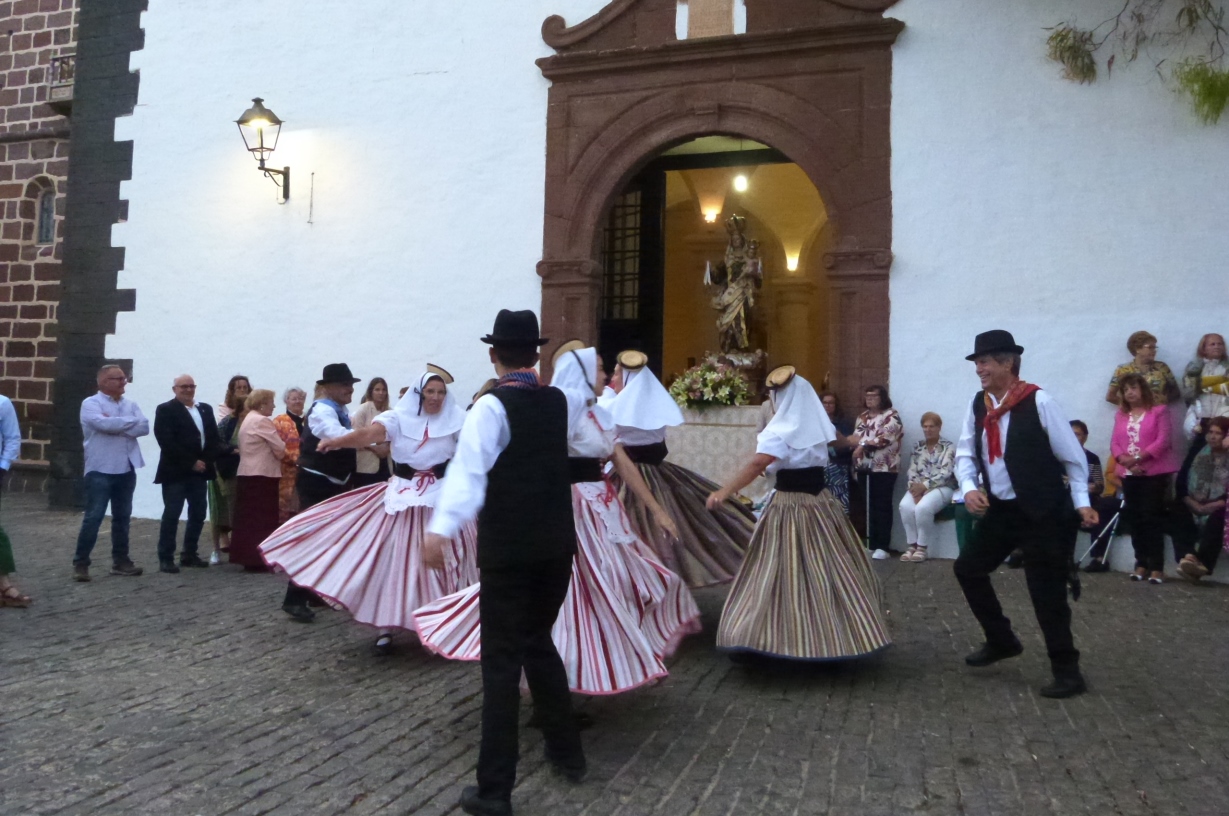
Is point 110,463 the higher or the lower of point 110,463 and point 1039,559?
the higher

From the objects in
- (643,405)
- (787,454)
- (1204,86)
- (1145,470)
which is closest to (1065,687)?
(787,454)

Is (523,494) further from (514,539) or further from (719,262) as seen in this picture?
(719,262)

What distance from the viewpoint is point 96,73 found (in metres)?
13.3

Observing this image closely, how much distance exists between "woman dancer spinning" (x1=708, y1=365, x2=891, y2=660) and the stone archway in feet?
14.4

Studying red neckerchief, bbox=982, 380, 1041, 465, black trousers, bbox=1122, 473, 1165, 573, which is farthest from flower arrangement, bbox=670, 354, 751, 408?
red neckerchief, bbox=982, 380, 1041, 465

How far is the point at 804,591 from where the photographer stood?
5.38 metres

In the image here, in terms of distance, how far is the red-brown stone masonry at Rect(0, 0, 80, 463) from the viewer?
607 inches

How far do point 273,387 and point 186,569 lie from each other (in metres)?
3.58

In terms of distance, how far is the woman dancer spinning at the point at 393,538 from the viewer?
233 inches

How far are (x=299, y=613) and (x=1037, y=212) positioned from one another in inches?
267

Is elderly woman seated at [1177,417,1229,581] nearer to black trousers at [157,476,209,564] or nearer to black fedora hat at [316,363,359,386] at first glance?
black fedora hat at [316,363,359,386]

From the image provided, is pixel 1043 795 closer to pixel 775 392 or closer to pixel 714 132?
pixel 775 392

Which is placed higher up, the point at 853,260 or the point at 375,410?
the point at 853,260

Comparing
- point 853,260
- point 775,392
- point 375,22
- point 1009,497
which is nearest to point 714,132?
point 853,260
